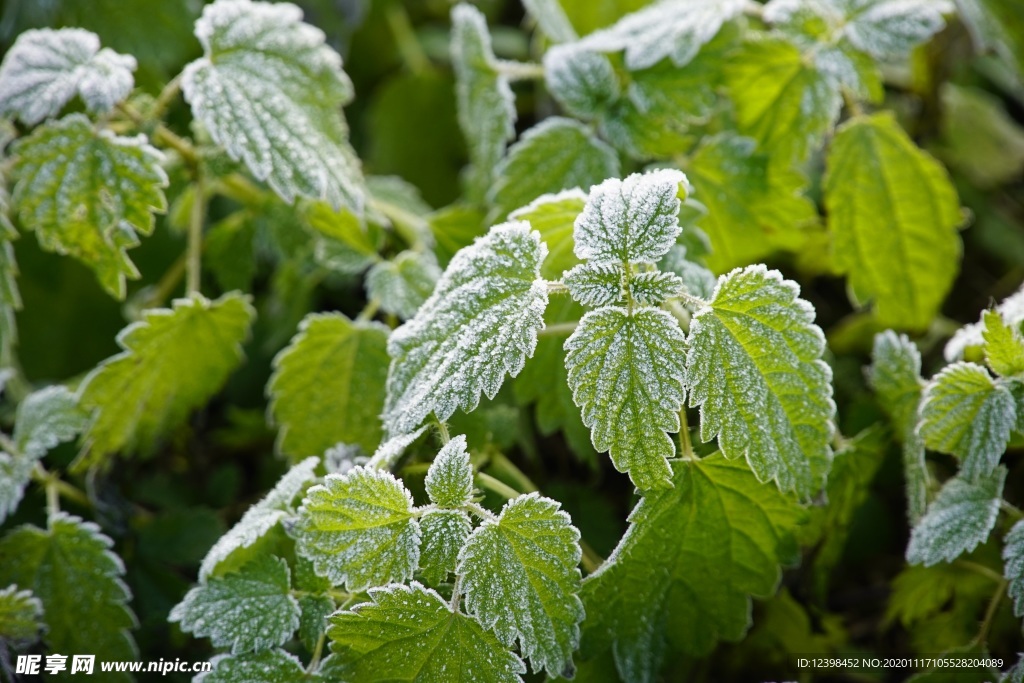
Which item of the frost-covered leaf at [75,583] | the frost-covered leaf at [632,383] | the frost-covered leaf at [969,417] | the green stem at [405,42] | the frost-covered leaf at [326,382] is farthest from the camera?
the green stem at [405,42]

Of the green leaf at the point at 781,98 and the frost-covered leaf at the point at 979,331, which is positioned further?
the green leaf at the point at 781,98

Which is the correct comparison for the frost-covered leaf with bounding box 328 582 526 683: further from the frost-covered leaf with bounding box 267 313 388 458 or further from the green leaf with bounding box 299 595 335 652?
the frost-covered leaf with bounding box 267 313 388 458

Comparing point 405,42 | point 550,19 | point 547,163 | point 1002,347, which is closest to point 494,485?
point 547,163

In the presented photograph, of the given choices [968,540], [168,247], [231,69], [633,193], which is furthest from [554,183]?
[168,247]

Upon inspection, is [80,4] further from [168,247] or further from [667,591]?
[667,591]

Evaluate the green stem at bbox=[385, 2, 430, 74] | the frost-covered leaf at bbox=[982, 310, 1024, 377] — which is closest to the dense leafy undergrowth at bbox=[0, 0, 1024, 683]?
the frost-covered leaf at bbox=[982, 310, 1024, 377]

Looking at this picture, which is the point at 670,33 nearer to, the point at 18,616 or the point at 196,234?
the point at 196,234

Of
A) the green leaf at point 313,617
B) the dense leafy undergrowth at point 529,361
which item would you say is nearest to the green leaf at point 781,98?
the dense leafy undergrowth at point 529,361

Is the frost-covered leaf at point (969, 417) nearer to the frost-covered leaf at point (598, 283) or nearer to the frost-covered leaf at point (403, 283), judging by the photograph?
the frost-covered leaf at point (598, 283)
